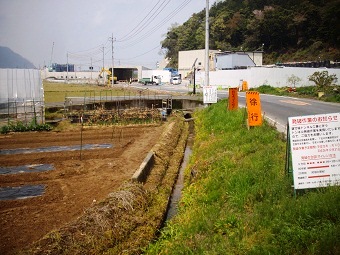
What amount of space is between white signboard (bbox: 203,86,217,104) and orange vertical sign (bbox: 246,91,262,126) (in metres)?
10.6

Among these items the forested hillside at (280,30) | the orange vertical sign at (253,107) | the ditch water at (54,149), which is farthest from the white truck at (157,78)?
the orange vertical sign at (253,107)

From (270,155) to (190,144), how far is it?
1049 centimetres

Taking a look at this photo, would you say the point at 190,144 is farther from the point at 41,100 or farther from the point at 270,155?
the point at 41,100

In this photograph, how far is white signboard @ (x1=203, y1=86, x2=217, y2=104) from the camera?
72.9 feet

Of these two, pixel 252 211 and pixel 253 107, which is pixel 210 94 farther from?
pixel 252 211

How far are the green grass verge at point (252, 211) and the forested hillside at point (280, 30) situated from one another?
51.5m

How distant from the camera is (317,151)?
18.3 feet

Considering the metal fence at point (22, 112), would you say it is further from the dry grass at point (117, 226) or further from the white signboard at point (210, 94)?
the dry grass at point (117, 226)

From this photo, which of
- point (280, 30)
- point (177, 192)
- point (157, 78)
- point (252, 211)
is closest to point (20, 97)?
point (177, 192)

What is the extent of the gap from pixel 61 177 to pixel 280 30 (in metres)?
66.0

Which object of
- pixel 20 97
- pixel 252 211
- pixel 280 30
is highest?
pixel 280 30

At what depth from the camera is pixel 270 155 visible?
8.32 meters

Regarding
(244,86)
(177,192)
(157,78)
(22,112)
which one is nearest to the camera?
(177,192)

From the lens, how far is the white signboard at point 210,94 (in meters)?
22.2
